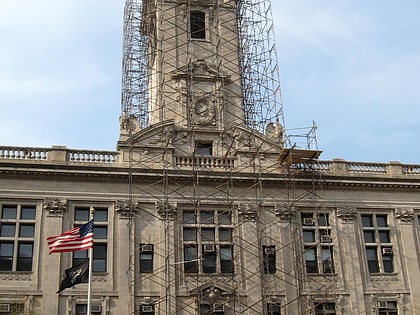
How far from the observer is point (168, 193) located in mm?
35312

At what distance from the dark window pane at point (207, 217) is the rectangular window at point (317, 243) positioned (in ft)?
17.6

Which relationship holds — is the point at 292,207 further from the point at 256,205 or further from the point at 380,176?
the point at 380,176

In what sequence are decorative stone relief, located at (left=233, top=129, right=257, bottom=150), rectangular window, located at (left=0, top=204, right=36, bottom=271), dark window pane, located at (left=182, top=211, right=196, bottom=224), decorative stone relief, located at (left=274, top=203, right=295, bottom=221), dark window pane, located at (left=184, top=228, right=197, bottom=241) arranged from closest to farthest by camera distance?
1. rectangular window, located at (left=0, top=204, right=36, bottom=271)
2. dark window pane, located at (left=184, top=228, right=197, bottom=241)
3. dark window pane, located at (left=182, top=211, right=196, bottom=224)
4. decorative stone relief, located at (left=274, top=203, right=295, bottom=221)
5. decorative stone relief, located at (left=233, top=129, right=257, bottom=150)

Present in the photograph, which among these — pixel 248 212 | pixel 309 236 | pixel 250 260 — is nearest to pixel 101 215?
pixel 248 212

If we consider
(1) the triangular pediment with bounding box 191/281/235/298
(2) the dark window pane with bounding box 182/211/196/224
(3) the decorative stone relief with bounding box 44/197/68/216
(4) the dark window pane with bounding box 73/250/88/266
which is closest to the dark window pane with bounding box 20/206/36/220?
(3) the decorative stone relief with bounding box 44/197/68/216

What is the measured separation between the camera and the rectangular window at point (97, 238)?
33.4 m

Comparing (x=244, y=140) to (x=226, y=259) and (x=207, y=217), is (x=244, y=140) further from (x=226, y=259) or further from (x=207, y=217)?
(x=226, y=259)

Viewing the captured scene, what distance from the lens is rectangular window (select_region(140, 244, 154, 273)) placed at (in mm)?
33719

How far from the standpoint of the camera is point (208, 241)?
35.1m

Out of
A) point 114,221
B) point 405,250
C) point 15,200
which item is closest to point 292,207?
point 405,250

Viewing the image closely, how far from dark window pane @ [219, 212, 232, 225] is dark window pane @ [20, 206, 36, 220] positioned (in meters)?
10.2

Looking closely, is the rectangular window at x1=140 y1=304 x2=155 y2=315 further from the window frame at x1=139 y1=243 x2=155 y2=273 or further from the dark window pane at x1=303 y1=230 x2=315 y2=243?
the dark window pane at x1=303 y1=230 x2=315 y2=243

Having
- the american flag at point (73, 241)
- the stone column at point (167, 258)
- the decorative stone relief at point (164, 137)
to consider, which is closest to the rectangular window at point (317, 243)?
the stone column at point (167, 258)

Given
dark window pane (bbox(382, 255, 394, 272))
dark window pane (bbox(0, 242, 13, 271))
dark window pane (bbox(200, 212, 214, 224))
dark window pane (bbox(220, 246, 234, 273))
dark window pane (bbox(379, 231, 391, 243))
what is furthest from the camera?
dark window pane (bbox(379, 231, 391, 243))
